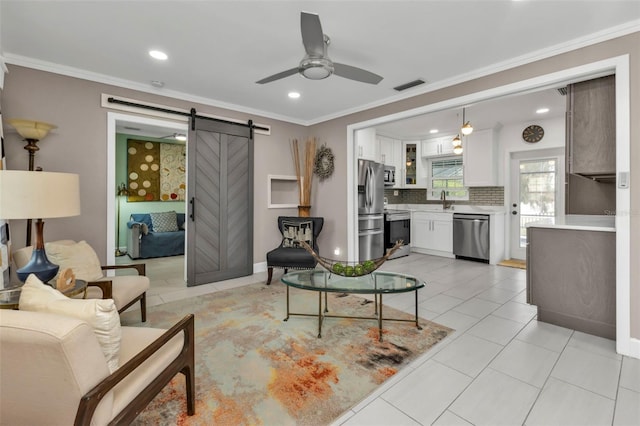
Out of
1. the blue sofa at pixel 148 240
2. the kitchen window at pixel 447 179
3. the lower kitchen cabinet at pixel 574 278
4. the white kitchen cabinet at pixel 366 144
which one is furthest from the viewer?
the kitchen window at pixel 447 179

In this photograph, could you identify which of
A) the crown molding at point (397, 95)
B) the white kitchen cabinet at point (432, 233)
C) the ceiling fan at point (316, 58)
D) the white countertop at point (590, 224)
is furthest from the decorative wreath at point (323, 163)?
the white countertop at point (590, 224)

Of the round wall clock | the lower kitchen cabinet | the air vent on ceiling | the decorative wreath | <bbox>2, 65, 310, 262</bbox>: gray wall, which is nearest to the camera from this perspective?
the lower kitchen cabinet

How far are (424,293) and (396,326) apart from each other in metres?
1.10

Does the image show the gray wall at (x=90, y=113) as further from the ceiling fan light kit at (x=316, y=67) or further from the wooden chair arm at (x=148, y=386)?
the wooden chair arm at (x=148, y=386)

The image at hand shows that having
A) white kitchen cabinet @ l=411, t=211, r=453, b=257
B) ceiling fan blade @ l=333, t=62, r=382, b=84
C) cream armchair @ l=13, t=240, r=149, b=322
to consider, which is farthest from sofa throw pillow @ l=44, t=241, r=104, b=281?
white kitchen cabinet @ l=411, t=211, r=453, b=257

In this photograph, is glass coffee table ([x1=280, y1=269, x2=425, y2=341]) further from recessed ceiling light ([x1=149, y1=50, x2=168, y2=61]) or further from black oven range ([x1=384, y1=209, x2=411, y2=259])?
black oven range ([x1=384, y1=209, x2=411, y2=259])

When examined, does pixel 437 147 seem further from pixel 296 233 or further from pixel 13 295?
pixel 13 295

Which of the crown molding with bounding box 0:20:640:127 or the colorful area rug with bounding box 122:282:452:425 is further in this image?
the crown molding with bounding box 0:20:640:127

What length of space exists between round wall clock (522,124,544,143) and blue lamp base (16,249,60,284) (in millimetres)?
6647

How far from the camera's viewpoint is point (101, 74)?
3.31 meters

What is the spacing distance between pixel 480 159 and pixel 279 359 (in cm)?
530

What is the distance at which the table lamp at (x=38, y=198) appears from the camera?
5.58 ft

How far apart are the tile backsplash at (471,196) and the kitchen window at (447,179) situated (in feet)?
0.36

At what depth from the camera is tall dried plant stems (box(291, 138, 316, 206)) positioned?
16.8ft
